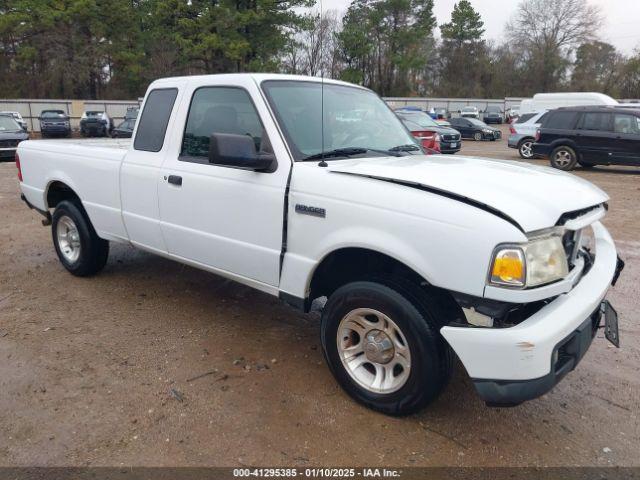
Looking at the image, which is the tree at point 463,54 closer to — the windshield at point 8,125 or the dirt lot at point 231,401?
the windshield at point 8,125

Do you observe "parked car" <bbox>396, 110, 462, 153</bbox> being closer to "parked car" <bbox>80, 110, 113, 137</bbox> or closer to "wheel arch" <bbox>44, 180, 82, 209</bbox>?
"wheel arch" <bbox>44, 180, 82, 209</bbox>

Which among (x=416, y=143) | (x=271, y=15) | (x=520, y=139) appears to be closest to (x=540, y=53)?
(x=271, y=15)

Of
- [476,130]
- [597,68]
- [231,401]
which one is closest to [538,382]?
[231,401]

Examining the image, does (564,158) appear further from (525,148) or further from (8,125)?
(8,125)

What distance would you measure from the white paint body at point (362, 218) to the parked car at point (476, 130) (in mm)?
26659

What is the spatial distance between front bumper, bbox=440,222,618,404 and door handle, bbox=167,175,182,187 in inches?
92.4

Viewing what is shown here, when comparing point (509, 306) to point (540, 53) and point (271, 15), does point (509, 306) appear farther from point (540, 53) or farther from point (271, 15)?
point (540, 53)

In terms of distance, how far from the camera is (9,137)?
17547mm

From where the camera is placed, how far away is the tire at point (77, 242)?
17.1 ft

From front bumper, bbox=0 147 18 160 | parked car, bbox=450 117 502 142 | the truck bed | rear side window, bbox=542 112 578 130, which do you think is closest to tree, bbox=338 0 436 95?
parked car, bbox=450 117 502 142

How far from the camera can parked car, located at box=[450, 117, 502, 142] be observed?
28.8 m

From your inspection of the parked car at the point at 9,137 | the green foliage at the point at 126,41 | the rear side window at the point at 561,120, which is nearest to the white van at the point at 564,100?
the rear side window at the point at 561,120

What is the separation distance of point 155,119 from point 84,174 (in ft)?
3.79

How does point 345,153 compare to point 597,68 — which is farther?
point 597,68
